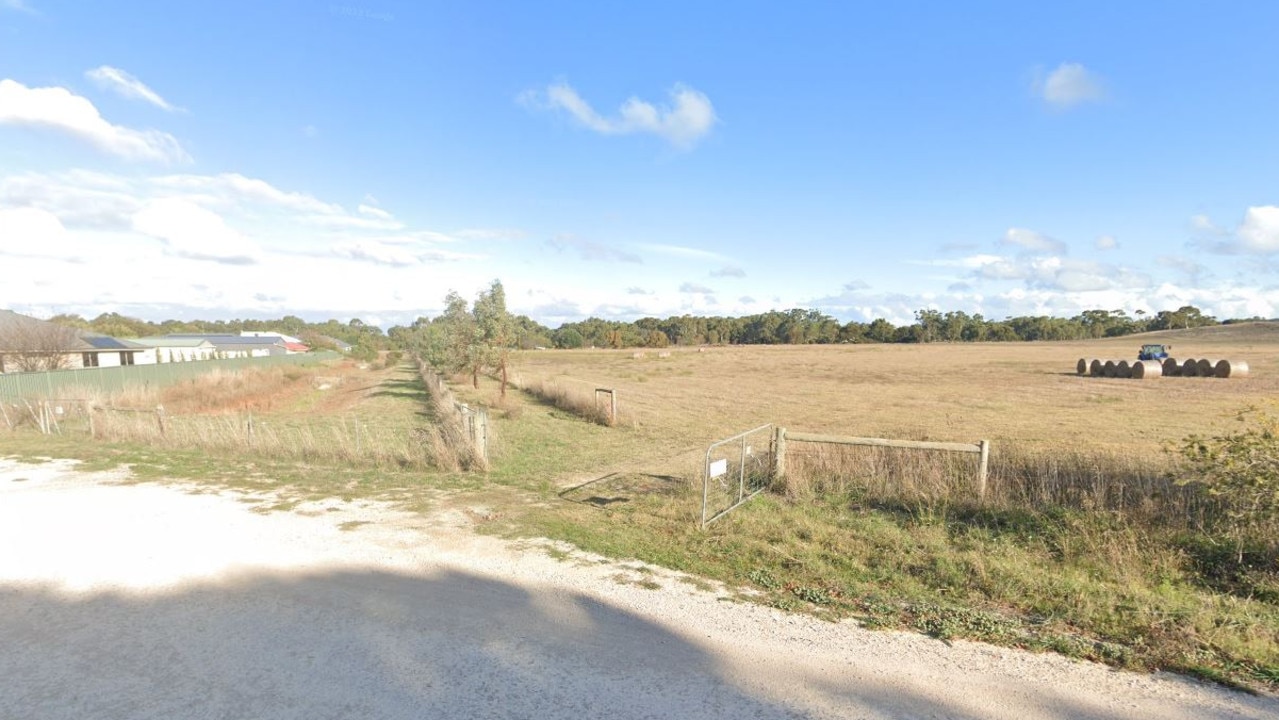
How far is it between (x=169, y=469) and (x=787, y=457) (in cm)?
1192

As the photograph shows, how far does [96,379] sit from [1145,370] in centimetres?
6099

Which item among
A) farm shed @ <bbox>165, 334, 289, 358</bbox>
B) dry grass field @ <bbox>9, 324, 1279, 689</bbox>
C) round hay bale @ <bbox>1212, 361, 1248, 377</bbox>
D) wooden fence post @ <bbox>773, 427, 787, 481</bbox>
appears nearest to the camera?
dry grass field @ <bbox>9, 324, 1279, 689</bbox>

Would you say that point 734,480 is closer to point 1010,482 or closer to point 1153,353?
point 1010,482

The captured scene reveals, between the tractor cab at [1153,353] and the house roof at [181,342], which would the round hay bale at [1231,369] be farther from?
the house roof at [181,342]

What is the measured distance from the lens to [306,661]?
4312 mm

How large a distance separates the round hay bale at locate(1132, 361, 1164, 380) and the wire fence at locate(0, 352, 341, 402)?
56.3 m

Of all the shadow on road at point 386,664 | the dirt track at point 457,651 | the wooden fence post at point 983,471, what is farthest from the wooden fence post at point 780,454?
the shadow on road at point 386,664

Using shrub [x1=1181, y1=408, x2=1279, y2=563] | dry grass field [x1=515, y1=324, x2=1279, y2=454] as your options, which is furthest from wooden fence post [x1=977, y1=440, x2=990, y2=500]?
dry grass field [x1=515, y1=324, x2=1279, y2=454]

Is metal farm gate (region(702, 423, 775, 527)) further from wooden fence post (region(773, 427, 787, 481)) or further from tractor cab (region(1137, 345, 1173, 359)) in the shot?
tractor cab (region(1137, 345, 1173, 359))

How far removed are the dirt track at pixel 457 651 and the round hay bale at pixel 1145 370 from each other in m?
43.6

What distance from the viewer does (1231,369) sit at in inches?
1422

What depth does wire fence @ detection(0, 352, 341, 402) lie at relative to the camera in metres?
25.8

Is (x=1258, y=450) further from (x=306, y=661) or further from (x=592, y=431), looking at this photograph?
(x=592, y=431)

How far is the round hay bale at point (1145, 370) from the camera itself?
122 ft
